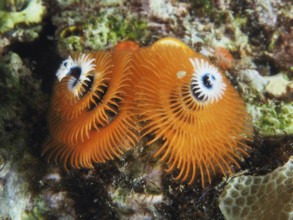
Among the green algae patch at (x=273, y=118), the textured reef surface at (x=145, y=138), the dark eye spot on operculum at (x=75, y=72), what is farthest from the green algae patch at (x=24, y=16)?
the green algae patch at (x=273, y=118)

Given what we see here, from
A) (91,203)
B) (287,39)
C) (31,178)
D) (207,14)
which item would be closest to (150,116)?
(91,203)

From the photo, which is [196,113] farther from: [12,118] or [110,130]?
[12,118]

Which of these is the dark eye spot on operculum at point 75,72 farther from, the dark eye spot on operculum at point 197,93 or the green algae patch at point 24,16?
the green algae patch at point 24,16

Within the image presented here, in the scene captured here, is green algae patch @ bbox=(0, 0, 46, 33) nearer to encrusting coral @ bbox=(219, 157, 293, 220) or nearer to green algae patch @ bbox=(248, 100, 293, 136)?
green algae patch @ bbox=(248, 100, 293, 136)

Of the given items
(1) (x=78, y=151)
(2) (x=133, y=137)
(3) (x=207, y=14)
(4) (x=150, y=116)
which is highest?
(3) (x=207, y=14)

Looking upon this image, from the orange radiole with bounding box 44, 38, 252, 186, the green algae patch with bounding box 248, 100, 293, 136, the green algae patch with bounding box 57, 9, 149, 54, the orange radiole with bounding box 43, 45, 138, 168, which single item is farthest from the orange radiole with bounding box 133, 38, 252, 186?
the green algae patch with bounding box 57, 9, 149, 54

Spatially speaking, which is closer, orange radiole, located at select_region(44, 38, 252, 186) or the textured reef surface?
orange radiole, located at select_region(44, 38, 252, 186)

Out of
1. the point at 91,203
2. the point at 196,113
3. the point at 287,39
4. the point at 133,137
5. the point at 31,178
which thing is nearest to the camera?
the point at 196,113
